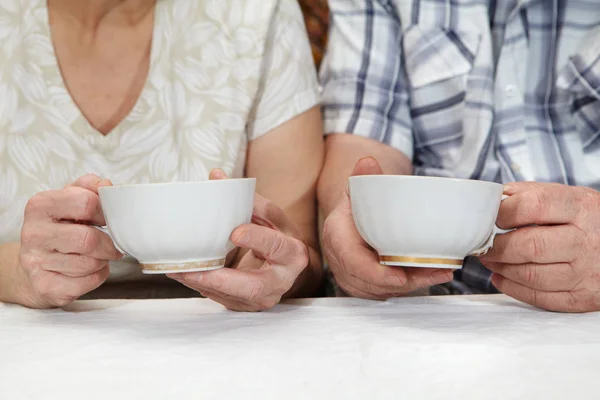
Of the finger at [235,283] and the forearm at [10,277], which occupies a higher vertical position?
the finger at [235,283]

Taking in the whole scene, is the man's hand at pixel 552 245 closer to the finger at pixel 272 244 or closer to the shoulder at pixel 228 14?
the finger at pixel 272 244

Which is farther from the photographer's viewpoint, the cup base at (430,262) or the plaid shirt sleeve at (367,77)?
the plaid shirt sleeve at (367,77)

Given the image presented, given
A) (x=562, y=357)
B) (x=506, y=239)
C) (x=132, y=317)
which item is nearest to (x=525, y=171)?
(x=506, y=239)

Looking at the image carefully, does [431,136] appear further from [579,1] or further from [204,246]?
[204,246]

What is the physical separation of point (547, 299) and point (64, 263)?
0.56m

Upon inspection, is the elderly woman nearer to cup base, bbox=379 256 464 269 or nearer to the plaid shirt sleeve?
the plaid shirt sleeve

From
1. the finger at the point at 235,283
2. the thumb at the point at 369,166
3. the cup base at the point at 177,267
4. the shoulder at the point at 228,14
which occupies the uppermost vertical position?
the shoulder at the point at 228,14

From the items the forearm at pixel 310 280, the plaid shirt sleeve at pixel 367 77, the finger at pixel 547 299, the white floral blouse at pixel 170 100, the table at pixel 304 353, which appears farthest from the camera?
the plaid shirt sleeve at pixel 367 77

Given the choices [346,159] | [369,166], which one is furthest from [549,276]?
[346,159]

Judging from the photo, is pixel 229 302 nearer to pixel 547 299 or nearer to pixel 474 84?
pixel 547 299

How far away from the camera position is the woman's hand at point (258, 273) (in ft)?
2.29

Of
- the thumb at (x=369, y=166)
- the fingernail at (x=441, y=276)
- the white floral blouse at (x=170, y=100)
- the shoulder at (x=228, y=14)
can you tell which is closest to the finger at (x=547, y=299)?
the fingernail at (x=441, y=276)

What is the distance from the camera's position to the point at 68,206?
2.39ft

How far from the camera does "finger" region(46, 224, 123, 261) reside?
0.73 metres
